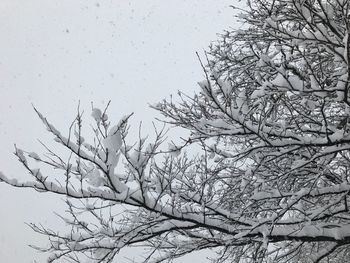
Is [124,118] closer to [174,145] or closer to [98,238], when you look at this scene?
[174,145]

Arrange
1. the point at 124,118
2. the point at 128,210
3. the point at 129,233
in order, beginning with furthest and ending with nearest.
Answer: the point at 128,210 → the point at 129,233 → the point at 124,118

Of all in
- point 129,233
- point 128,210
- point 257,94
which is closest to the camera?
point 257,94

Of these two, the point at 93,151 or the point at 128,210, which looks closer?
the point at 93,151

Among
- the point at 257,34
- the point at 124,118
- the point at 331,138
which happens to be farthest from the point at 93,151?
the point at 257,34

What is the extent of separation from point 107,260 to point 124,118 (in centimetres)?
148

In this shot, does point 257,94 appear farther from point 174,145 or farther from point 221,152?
Result: point 221,152

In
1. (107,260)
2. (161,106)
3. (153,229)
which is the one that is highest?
(161,106)

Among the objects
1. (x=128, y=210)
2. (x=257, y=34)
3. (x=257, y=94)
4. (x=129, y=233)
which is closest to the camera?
(x=257, y=94)

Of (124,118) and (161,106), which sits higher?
(161,106)

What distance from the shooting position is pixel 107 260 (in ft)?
11.1

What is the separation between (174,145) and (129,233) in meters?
0.84

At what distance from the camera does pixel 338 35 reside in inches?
111

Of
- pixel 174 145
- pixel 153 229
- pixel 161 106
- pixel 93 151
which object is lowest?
pixel 153 229

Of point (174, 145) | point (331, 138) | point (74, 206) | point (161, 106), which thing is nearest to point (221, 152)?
point (161, 106)
